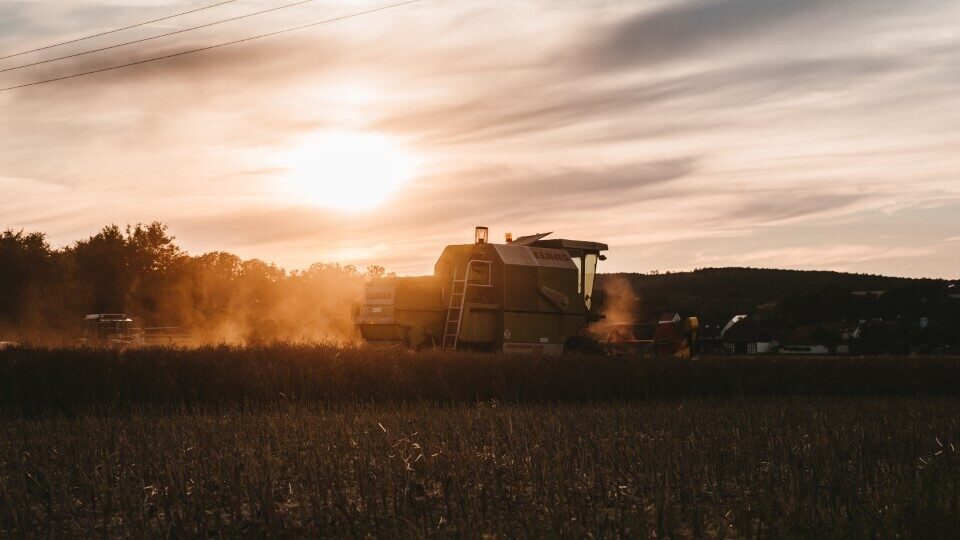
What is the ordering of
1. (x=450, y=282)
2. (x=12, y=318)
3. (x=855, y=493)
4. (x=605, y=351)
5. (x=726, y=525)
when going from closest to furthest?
(x=726, y=525), (x=855, y=493), (x=450, y=282), (x=605, y=351), (x=12, y=318)

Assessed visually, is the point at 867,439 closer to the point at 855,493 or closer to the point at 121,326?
the point at 855,493

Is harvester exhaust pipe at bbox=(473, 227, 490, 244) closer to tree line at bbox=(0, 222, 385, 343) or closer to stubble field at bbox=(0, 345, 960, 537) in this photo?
stubble field at bbox=(0, 345, 960, 537)

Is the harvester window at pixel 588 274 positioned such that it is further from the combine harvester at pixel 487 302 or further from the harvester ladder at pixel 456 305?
the harvester ladder at pixel 456 305

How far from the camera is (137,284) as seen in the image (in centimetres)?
6384

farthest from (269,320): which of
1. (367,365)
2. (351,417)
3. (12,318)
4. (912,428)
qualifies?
(912,428)

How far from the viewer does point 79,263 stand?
210ft

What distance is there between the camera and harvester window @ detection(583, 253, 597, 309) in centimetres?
2405

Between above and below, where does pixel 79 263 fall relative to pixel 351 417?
above

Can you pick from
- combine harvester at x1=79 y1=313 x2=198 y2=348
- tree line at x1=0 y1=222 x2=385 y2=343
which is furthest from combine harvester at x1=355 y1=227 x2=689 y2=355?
tree line at x1=0 y1=222 x2=385 y2=343

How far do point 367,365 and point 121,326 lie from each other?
33884 millimetres

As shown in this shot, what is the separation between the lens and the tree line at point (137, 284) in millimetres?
59031

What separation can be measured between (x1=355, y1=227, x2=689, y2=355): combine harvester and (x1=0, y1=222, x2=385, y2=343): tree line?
106 ft

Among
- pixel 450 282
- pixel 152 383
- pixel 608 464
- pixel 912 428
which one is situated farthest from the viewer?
pixel 450 282

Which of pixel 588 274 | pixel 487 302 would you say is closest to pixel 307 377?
pixel 487 302
